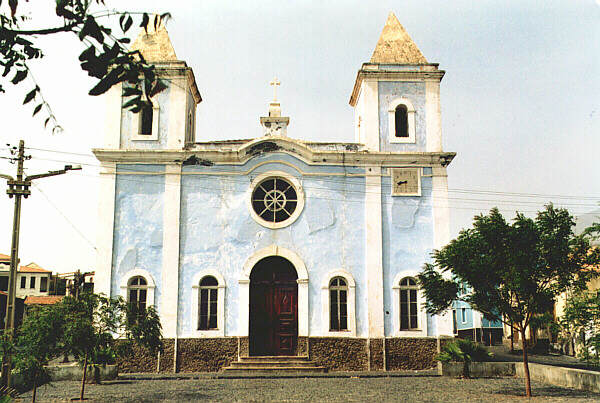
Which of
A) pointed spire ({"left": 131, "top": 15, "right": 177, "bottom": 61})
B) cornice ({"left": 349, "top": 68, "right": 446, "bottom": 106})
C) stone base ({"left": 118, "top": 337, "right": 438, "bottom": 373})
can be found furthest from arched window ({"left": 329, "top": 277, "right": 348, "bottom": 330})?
pointed spire ({"left": 131, "top": 15, "right": 177, "bottom": 61})

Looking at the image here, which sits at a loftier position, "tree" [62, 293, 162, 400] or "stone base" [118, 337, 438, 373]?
"tree" [62, 293, 162, 400]

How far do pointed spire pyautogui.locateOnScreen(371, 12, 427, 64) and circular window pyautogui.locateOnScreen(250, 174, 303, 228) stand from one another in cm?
538

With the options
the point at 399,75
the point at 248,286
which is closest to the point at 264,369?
the point at 248,286

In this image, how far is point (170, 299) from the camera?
20.7 metres

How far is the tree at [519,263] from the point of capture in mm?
14672

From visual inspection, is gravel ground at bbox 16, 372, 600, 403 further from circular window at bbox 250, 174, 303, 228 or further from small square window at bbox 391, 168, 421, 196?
small square window at bbox 391, 168, 421, 196

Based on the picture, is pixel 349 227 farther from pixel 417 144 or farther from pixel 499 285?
pixel 499 285

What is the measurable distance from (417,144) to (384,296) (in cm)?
530

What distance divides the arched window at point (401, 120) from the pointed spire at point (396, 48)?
64.2 inches

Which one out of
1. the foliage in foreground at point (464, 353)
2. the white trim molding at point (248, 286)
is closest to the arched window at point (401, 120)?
the white trim molding at point (248, 286)

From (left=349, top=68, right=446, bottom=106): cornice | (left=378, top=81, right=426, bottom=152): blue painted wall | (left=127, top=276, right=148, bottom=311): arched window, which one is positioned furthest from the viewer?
(left=349, top=68, right=446, bottom=106): cornice

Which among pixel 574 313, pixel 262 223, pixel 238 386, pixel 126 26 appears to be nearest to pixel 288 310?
pixel 262 223

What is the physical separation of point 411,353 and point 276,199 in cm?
656

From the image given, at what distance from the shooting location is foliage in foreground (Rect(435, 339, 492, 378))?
1872cm
